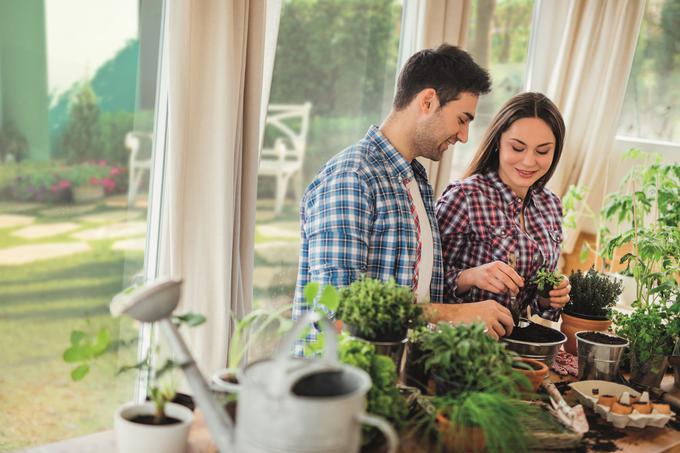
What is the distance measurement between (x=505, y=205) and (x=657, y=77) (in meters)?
2.77

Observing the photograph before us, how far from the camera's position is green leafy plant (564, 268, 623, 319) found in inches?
84.4

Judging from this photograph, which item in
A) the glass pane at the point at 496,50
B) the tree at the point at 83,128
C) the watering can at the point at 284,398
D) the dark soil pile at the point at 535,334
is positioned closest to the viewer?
the watering can at the point at 284,398

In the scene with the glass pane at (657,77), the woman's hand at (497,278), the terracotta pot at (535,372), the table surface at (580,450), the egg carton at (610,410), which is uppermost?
the glass pane at (657,77)

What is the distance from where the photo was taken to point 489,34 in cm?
438

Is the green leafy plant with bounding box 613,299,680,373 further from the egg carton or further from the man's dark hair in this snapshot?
the man's dark hair

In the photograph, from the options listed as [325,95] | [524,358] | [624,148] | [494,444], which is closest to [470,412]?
[494,444]

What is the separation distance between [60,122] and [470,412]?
2003 mm

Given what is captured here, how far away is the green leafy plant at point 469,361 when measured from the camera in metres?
1.37

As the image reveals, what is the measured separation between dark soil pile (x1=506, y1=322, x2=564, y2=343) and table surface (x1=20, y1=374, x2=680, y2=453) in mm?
107

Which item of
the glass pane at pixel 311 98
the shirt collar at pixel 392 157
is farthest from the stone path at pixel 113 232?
the shirt collar at pixel 392 157

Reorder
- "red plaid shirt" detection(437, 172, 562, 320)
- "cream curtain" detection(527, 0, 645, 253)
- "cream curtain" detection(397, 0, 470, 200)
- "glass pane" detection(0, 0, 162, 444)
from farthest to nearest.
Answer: "cream curtain" detection(527, 0, 645, 253)
"cream curtain" detection(397, 0, 470, 200)
"glass pane" detection(0, 0, 162, 444)
"red plaid shirt" detection(437, 172, 562, 320)

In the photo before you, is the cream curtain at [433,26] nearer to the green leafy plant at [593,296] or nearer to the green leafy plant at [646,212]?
the green leafy plant at [646,212]

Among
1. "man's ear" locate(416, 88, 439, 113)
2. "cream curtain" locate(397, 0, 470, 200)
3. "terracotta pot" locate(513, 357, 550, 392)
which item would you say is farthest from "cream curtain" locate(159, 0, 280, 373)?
"terracotta pot" locate(513, 357, 550, 392)

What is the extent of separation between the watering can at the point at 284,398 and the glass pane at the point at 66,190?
168cm
